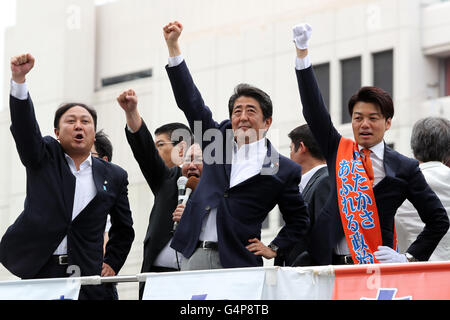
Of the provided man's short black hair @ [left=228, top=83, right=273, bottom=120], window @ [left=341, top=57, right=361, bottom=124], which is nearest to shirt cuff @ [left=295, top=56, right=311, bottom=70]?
man's short black hair @ [left=228, top=83, right=273, bottom=120]

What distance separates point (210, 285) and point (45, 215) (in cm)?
134

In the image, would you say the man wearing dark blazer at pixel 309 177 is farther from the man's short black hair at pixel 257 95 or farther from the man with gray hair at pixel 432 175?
the man's short black hair at pixel 257 95

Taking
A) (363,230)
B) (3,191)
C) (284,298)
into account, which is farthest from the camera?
(3,191)

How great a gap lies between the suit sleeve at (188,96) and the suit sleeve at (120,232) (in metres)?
0.69

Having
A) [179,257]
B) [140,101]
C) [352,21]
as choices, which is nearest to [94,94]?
[140,101]

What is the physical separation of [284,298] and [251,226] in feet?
2.90

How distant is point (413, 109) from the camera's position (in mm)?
24391

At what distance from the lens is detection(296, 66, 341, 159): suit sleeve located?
646 centimetres

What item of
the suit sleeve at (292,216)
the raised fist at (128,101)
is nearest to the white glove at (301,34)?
the suit sleeve at (292,216)

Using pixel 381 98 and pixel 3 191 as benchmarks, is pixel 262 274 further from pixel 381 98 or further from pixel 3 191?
pixel 3 191

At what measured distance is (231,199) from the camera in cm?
647

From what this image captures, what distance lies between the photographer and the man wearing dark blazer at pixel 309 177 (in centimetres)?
700

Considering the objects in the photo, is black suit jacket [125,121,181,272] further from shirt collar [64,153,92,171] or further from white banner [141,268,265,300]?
white banner [141,268,265,300]

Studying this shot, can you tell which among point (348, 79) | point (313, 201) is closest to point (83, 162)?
point (313, 201)
